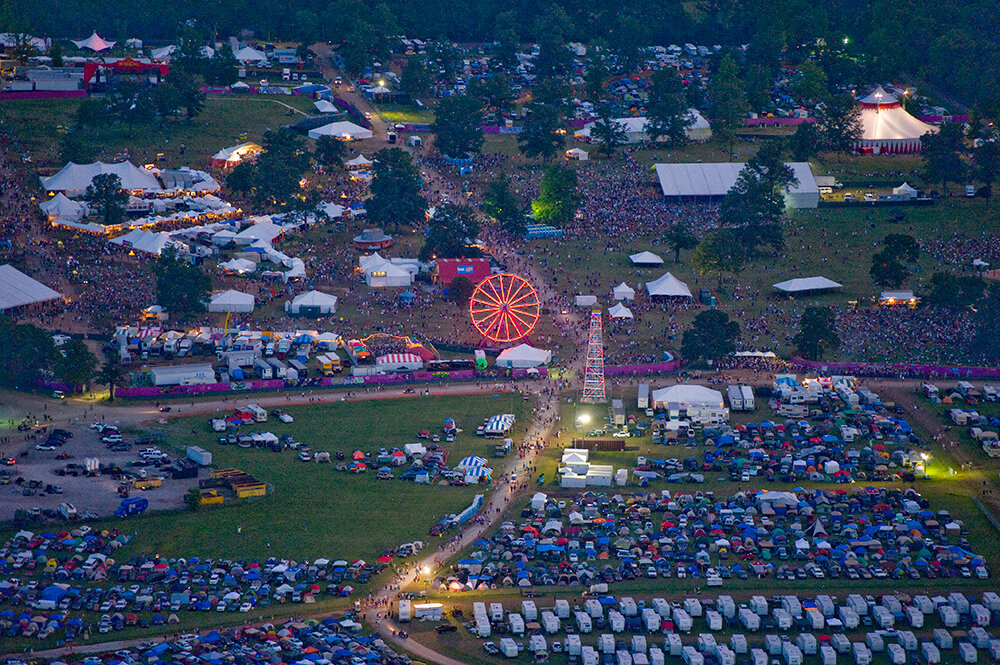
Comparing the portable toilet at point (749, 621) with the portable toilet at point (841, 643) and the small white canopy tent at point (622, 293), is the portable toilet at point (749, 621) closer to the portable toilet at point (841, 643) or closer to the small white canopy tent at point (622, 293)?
the portable toilet at point (841, 643)

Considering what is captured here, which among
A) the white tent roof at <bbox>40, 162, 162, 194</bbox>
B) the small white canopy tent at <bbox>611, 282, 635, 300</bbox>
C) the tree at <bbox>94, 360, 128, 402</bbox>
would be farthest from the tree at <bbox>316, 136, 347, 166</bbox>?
the tree at <bbox>94, 360, 128, 402</bbox>

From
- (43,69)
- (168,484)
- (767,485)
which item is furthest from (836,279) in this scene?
(43,69)

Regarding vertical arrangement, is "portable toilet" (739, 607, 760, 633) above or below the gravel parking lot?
below

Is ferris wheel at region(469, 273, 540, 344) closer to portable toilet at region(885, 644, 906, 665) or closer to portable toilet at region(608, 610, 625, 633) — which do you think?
portable toilet at region(608, 610, 625, 633)

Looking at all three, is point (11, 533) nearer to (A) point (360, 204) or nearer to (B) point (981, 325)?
(A) point (360, 204)

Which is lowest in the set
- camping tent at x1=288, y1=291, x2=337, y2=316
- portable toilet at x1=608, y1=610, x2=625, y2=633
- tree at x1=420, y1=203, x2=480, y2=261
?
portable toilet at x1=608, y1=610, x2=625, y2=633

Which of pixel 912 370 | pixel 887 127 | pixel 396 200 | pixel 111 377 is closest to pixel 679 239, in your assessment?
pixel 396 200
